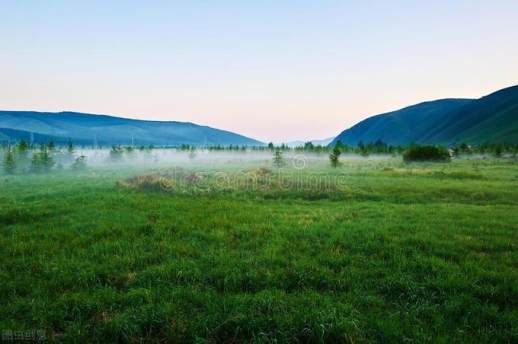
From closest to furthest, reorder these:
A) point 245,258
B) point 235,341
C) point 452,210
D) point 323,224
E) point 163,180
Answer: point 235,341, point 245,258, point 323,224, point 452,210, point 163,180

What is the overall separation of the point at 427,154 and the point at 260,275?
92648 mm

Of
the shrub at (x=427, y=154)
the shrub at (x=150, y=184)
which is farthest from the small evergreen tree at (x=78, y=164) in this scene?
the shrub at (x=427, y=154)

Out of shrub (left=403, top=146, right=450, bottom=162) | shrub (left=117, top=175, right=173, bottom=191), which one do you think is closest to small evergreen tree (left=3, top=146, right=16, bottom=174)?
shrub (left=117, top=175, right=173, bottom=191)

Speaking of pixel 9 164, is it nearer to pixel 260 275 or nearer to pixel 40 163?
pixel 40 163

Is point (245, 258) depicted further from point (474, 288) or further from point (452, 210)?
point (452, 210)

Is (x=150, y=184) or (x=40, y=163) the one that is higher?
(x=40, y=163)

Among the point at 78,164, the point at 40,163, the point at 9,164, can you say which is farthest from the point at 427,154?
the point at 9,164

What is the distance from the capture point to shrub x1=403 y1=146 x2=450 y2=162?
86375mm

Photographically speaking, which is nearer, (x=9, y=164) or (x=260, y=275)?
(x=260, y=275)

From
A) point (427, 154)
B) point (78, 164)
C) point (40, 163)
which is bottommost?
point (78, 164)

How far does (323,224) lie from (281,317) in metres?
8.54

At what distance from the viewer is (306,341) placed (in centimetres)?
625

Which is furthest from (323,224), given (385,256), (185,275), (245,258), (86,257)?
(86,257)

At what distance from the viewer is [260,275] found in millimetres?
8891
